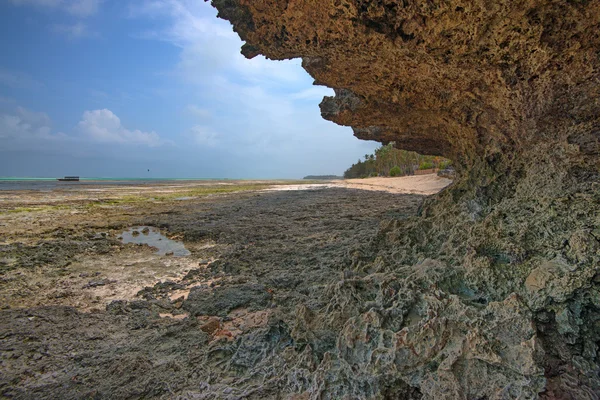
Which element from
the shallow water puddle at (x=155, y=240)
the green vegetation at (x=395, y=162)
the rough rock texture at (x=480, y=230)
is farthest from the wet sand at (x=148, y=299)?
the green vegetation at (x=395, y=162)

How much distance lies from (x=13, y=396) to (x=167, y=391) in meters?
1.29

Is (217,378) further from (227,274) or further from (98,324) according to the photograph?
(227,274)

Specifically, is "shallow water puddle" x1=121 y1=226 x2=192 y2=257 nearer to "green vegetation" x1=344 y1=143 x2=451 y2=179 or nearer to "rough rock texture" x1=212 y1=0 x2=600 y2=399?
"rough rock texture" x1=212 y1=0 x2=600 y2=399

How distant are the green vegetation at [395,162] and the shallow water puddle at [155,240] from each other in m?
42.8

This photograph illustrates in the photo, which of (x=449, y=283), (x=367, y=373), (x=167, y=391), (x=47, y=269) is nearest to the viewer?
(x=367, y=373)

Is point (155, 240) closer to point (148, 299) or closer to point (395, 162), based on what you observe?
point (148, 299)

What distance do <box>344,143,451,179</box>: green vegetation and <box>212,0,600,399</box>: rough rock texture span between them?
1783 inches

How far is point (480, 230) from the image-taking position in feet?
9.88

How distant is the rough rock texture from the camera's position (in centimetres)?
208

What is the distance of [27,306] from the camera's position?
14.1 ft

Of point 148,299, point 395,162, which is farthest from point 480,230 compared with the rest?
point 395,162

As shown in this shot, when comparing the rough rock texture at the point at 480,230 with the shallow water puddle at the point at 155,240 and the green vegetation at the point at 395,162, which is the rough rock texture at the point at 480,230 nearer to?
the shallow water puddle at the point at 155,240

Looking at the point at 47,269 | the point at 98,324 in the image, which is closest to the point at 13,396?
the point at 98,324

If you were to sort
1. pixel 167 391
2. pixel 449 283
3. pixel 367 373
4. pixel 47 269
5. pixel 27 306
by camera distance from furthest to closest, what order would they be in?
pixel 47 269 < pixel 27 306 < pixel 449 283 < pixel 167 391 < pixel 367 373
